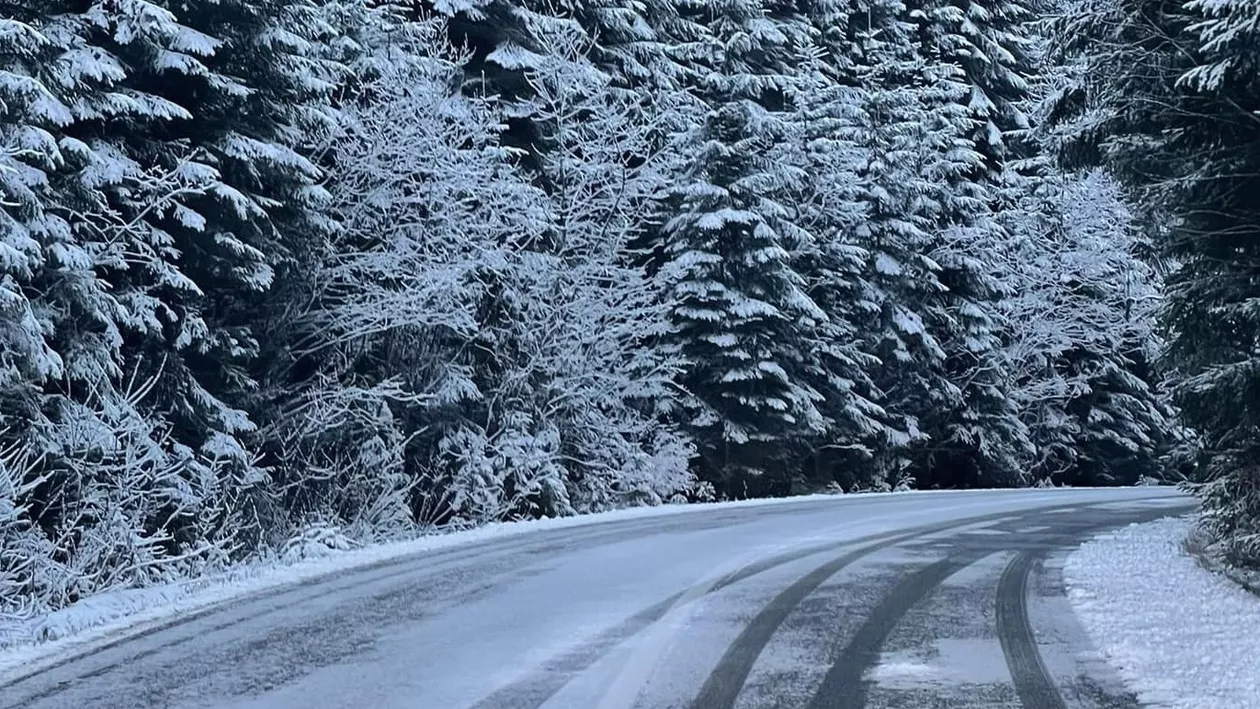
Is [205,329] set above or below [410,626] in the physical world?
above

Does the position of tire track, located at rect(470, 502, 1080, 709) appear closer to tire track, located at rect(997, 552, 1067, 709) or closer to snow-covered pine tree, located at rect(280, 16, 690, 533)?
tire track, located at rect(997, 552, 1067, 709)

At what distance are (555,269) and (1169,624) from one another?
13.5m

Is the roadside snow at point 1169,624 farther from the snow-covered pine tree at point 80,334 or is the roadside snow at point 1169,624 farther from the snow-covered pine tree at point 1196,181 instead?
the snow-covered pine tree at point 80,334

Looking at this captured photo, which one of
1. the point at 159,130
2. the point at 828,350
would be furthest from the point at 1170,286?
the point at 828,350

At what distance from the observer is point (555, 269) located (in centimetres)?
2131

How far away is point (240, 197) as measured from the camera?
1348 centimetres

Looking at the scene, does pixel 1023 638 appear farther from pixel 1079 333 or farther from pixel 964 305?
pixel 1079 333

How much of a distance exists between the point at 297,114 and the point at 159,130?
1788 millimetres

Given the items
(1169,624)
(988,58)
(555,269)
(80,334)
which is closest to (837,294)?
(555,269)

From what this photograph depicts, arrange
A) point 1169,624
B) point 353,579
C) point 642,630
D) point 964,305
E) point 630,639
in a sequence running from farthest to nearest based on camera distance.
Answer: point 964,305
point 353,579
point 1169,624
point 642,630
point 630,639

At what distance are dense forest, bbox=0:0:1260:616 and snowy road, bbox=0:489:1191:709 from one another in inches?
111

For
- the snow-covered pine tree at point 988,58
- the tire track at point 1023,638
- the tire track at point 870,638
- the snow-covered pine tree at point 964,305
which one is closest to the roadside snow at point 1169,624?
the tire track at point 1023,638

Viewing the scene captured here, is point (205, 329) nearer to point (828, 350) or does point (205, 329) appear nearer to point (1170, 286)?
point (1170, 286)

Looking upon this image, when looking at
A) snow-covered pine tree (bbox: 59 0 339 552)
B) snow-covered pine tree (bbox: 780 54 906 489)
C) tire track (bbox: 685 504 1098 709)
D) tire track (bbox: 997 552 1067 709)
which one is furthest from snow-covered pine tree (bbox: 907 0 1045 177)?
tire track (bbox: 997 552 1067 709)
